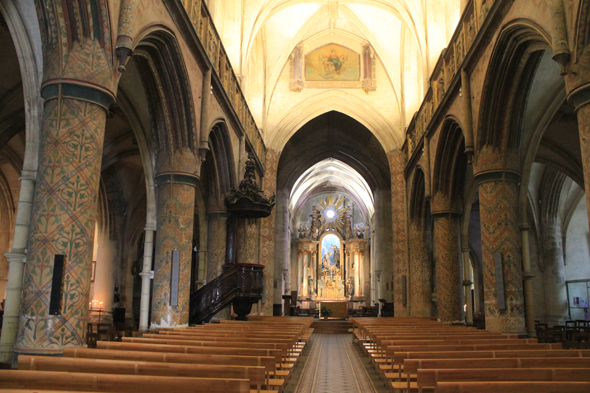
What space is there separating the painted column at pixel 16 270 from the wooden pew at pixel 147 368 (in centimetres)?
297

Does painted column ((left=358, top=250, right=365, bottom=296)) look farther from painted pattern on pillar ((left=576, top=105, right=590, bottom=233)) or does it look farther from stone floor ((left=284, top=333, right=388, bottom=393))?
painted pattern on pillar ((left=576, top=105, right=590, bottom=233))

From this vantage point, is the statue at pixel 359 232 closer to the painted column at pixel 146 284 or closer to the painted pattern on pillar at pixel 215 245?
the painted pattern on pillar at pixel 215 245

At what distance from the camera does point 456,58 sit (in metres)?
12.6

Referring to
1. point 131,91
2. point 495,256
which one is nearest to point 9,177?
point 131,91

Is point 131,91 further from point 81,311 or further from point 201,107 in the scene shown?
point 81,311

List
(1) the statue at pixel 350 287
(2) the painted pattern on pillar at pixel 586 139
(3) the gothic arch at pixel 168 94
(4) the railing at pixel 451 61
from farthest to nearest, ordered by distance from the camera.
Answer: (1) the statue at pixel 350 287 < (4) the railing at pixel 451 61 < (3) the gothic arch at pixel 168 94 < (2) the painted pattern on pillar at pixel 586 139

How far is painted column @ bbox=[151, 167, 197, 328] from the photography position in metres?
10.1

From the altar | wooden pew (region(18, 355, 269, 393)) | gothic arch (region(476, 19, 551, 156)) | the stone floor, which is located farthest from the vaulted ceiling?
wooden pew (region(18, 355, 269, 393))

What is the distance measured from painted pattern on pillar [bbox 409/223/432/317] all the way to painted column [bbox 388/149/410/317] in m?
0.77

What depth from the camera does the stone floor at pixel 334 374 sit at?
7.19 m

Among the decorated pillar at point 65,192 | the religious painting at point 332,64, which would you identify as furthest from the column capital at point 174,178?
the religious painting at point 332,64

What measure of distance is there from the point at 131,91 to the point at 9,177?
7774 millimetres

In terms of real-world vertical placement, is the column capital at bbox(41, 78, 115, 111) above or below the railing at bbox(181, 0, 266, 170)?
below

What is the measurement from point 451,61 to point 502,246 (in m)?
5.58
